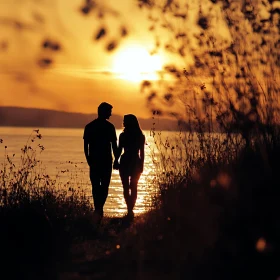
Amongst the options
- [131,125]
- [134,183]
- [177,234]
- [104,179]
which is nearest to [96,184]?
[104,179]

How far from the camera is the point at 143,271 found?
564 centimetres

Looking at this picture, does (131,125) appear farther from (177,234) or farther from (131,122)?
(177,234)

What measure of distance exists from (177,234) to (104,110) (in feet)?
10.9

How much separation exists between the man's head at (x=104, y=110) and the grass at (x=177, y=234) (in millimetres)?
1686

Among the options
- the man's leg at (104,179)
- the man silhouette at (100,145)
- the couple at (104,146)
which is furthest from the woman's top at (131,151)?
the man's leg at (104,179)

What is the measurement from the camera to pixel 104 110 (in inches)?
368

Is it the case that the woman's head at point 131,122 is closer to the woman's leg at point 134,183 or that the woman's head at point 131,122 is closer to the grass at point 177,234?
the woman's leg at point 134,183

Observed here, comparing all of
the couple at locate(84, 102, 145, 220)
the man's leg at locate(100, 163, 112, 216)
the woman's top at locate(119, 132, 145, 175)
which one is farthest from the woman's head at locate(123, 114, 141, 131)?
the man's leg at locate(100, 163, 112, 216)

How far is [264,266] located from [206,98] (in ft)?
11.9

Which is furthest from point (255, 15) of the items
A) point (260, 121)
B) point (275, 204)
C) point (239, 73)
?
point (275, 204)

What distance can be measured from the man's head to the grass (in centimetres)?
169

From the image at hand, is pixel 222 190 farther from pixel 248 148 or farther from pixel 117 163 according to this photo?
pixel 117 163

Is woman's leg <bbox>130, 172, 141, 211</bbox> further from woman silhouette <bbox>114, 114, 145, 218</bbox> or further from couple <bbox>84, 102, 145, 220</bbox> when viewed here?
couple <bbox>84, 102, 145, 220</bbox>

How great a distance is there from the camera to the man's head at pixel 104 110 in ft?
30.7
